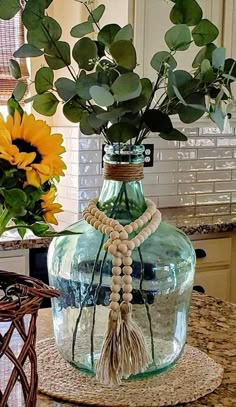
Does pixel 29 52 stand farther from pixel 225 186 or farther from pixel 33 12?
pixel 225 186

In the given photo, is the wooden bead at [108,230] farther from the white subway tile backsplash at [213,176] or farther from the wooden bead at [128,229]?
the white subway tile backsplash at [213,176]

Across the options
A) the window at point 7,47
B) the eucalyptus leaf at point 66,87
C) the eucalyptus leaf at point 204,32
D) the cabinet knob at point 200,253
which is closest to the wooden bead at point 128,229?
the eucalyptus leaf at point 66,87

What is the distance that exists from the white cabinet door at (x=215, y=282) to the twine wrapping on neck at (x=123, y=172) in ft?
6.15

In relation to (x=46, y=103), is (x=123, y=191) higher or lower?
lower

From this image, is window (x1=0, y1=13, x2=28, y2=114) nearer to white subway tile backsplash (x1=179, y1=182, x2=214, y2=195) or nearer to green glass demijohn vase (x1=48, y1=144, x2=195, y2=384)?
white subway tile backsplash (x1=179, y1=182, x2=214, y2=195)

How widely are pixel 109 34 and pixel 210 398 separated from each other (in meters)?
0.58

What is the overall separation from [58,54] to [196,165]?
7.60 ft

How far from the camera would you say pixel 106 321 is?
967mm

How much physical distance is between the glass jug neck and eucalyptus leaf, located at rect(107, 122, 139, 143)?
4 centimetres

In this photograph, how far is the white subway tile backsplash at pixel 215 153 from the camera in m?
3.25

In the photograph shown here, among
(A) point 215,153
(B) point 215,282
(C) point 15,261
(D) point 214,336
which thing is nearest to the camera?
(D) point 214,336

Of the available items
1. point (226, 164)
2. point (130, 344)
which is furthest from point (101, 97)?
point (226, 164)

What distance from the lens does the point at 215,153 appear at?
3.29 m

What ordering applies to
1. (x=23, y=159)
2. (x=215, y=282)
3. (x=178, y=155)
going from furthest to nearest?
Result: (x=178, y=155) → (x=215, y=282) → (x=23, y=159)
